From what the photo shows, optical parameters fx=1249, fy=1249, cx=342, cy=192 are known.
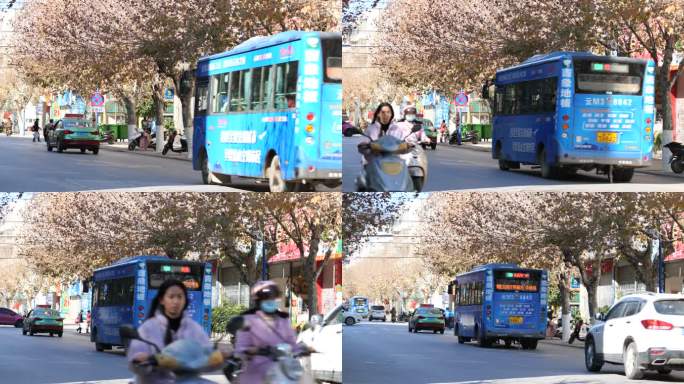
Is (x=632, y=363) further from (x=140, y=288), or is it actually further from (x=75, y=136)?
(x=75, y=136)

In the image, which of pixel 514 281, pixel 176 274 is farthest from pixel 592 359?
pixel 176 274

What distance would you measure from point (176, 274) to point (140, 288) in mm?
917

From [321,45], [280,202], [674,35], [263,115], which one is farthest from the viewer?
[674,35]

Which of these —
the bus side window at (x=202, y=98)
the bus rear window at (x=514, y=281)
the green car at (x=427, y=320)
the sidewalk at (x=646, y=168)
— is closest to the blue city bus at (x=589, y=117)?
the sidewalk at (x=646, y=168)

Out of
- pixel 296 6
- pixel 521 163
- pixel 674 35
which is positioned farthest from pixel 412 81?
pixel 674 35

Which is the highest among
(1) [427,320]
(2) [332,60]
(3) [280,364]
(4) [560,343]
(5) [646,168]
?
(2) [332,60]

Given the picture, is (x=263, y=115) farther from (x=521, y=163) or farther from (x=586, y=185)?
(x=586, y=185)

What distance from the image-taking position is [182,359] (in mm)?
9141

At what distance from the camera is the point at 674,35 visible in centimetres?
3206

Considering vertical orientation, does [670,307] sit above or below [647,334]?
above

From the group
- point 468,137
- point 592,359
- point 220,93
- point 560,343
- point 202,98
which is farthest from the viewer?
point 560,343

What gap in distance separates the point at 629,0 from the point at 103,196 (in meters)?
16.1

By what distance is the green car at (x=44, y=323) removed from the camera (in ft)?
154

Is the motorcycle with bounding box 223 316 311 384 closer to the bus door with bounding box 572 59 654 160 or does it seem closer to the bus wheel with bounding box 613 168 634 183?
the bus door with bounding box 572 59 654 160
